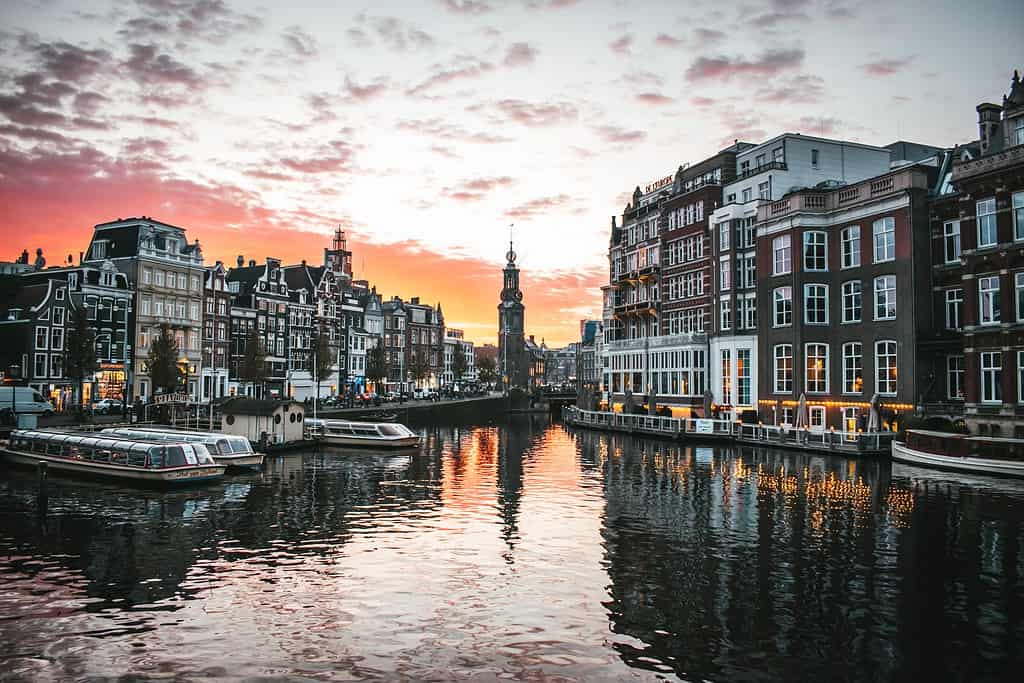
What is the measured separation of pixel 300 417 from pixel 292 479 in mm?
18900

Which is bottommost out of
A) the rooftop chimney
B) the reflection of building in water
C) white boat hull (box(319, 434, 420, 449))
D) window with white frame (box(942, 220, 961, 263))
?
the reflection of building in water

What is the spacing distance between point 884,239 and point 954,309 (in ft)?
25.1

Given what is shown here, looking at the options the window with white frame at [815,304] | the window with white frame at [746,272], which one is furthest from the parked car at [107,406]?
the window with white frame at [815,304]

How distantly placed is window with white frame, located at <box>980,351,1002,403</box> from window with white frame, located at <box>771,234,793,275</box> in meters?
19.9

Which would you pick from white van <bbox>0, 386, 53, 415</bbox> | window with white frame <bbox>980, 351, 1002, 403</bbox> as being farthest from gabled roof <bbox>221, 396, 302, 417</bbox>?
window with white frame <bbox>980, 351, 1002, 403</bbox>

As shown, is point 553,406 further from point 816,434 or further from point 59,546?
point 59,546

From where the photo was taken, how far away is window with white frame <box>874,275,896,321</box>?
61094 millimetres

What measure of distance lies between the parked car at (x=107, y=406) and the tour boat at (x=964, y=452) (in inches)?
2789

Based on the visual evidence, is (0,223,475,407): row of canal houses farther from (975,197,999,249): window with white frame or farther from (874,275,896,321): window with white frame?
(975,197,999,249): window with white frame

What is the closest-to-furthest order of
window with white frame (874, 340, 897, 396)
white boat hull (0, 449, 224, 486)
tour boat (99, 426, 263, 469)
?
white boat hull (0, 449, 224, 486)
tour boat (99, 426, 263, 469)
window with white frame (874, 340, 897, 396)

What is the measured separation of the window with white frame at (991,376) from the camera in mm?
51031

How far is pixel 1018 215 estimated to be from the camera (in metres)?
49.7

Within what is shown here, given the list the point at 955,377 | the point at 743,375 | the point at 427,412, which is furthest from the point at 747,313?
the point at 427,412

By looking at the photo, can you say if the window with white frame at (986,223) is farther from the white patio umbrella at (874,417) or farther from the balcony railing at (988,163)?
the white patio umbrella at (874,417)
